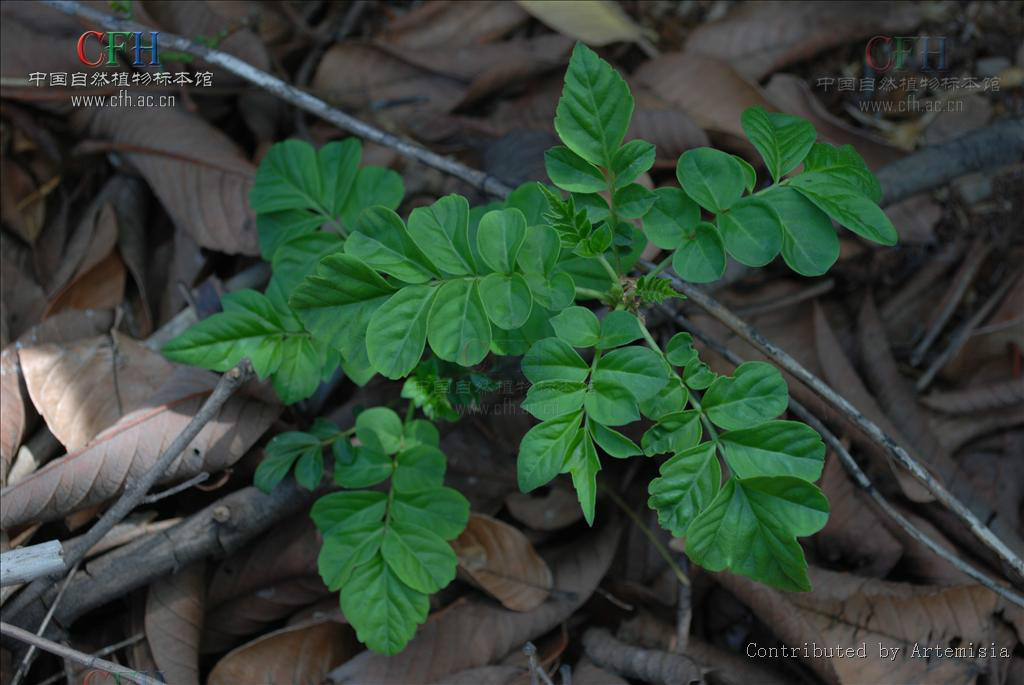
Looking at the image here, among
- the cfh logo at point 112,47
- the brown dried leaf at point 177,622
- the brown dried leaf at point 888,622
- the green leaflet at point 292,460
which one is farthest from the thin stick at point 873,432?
the cfh logo at point 112,47

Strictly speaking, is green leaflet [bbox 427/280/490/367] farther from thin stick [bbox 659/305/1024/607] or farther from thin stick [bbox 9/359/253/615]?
thin stick [bbox 659/305/1024/607]

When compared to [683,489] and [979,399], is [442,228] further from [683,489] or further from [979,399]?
[979,399]

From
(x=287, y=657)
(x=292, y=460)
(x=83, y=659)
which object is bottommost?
(x=287, y=657)

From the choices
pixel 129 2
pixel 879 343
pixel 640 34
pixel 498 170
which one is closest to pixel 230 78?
pixel 129 2

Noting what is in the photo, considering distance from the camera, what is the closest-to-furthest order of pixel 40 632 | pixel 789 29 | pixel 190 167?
pixel 40 632, pixel 190 167, pixel 789 29

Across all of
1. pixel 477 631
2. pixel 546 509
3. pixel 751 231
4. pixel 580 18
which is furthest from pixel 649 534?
pixel 580 18

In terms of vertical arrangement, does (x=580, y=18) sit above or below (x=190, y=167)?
above

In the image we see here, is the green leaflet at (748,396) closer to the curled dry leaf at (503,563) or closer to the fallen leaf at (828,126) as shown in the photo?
the curled dry leaf at (503,563)
